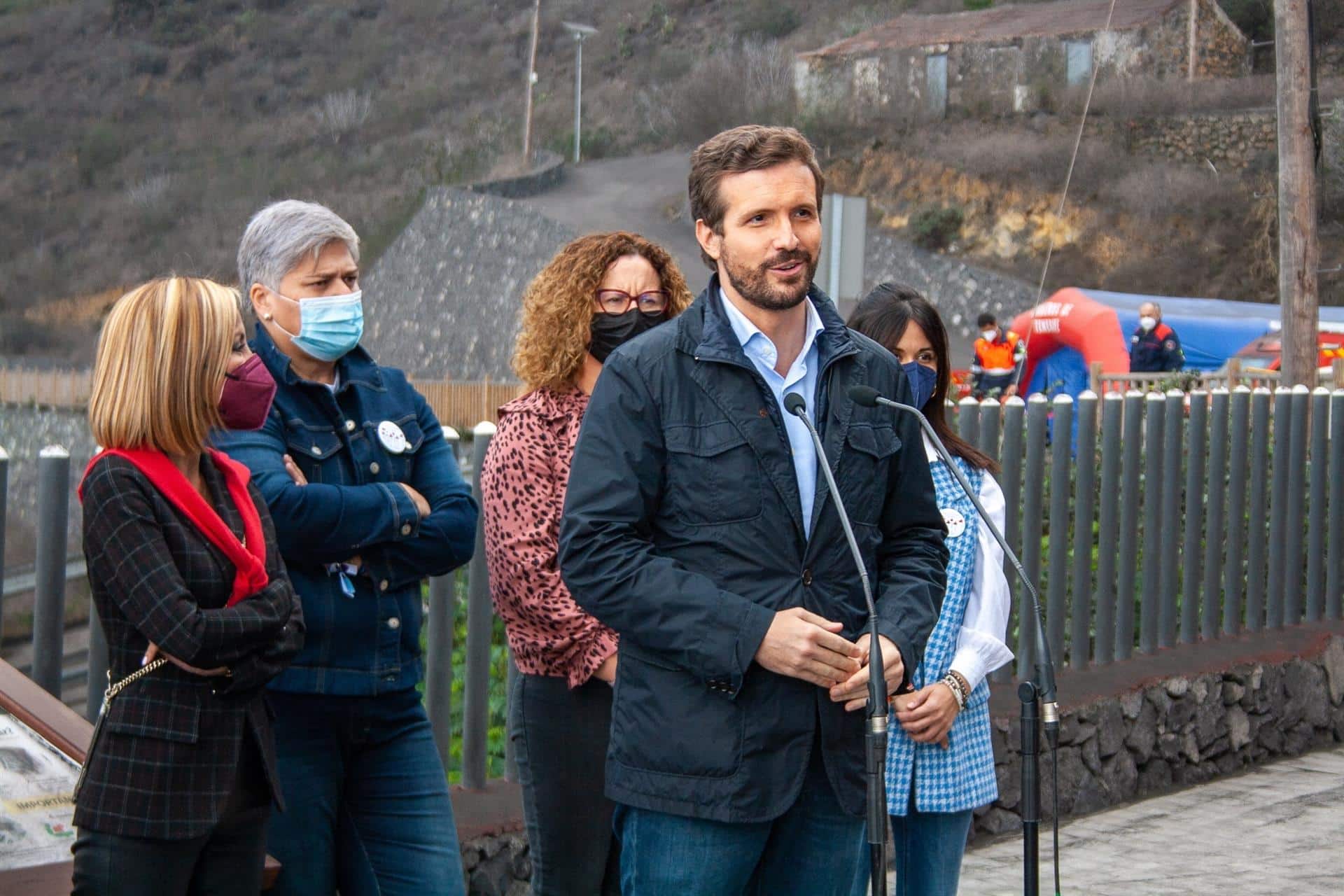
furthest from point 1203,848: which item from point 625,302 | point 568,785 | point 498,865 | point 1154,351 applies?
point 1154,351

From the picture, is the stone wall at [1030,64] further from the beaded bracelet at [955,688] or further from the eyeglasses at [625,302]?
the beaded bracelet at [955,688]

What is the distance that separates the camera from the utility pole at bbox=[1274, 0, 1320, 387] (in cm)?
1248

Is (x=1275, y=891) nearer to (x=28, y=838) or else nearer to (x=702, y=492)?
(x=702, y=492)

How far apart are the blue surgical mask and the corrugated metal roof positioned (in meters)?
51.0

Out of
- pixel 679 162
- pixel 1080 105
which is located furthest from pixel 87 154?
pixel 1080 105

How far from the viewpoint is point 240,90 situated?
242 feet

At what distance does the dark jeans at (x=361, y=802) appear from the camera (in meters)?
3.32

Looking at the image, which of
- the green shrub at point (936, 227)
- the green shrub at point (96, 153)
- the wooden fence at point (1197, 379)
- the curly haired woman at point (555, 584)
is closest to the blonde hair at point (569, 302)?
the curly haired woman at point (555, 584)

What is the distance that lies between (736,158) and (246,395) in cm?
102

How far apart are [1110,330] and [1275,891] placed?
675 inches

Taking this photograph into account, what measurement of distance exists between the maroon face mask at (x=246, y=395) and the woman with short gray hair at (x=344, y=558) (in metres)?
0.20

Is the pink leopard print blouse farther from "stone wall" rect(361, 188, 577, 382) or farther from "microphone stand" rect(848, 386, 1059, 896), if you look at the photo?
"stone wall" rect(361, 188, 577, 382)

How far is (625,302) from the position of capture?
4000 millimetres

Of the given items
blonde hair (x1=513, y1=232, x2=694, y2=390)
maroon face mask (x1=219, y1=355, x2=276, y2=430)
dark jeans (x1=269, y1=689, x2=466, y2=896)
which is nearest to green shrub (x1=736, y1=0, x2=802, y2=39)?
blonde hair (x1=513, y1=232, x2=694, y2=390)
